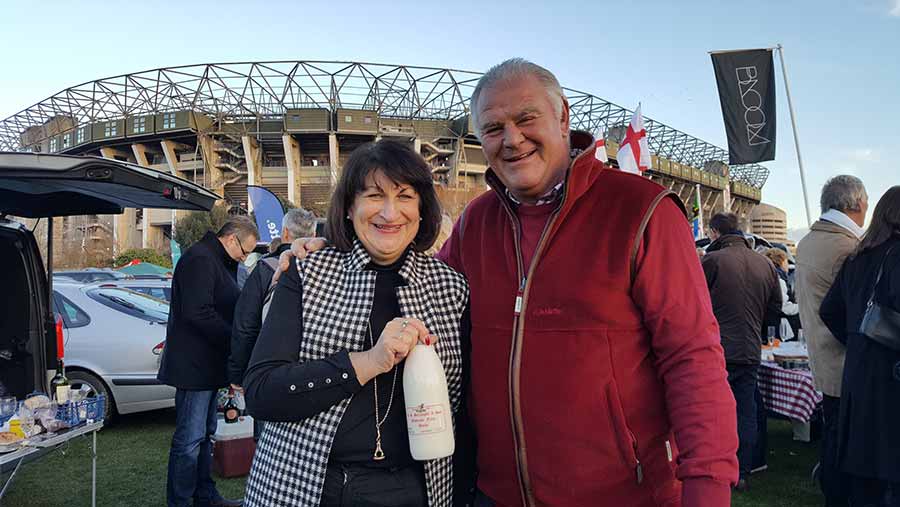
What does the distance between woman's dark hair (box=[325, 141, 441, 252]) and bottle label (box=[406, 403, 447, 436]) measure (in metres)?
0.53

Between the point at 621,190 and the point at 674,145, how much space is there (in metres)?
90.2

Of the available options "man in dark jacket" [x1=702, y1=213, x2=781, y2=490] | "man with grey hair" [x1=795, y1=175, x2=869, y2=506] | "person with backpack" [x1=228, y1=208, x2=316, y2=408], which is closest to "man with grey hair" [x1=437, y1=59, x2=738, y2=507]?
"person with backpack" [x1=228, y1=208, x2=316, y2=408]

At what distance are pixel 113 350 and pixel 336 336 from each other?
5.86m

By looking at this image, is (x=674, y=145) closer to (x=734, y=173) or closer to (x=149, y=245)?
(x=734, y=173)

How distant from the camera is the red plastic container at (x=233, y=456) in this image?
5.14 m

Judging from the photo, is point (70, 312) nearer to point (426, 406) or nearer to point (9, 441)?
point (9, 441)

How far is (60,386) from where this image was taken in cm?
369

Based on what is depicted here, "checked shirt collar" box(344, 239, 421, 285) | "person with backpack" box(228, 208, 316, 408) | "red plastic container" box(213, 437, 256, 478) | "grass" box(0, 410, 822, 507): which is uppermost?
"checked shirt collar" box(344, 239, 421, 285)

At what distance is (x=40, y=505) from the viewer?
4.48 metres

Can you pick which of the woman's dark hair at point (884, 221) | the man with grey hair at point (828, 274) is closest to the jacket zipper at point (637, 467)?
the woman's dark hair at point (884, 221)

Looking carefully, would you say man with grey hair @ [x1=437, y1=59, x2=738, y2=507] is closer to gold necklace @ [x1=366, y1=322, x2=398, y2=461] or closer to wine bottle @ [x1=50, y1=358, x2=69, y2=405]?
gold necklace @ [x1=366, y1=322, x2=398, y2=461]

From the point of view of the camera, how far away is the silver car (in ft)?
20.5

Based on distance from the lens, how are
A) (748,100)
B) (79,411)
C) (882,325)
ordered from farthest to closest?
(748,100), (79,411), (882,325)

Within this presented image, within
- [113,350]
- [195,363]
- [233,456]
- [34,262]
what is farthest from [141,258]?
[195,363]
